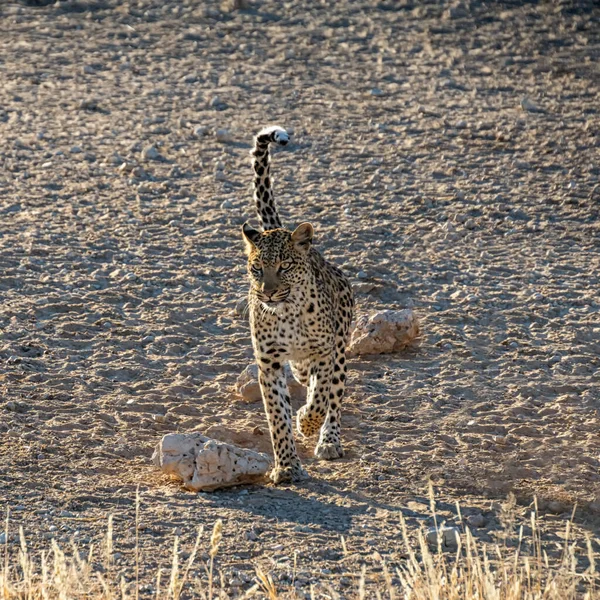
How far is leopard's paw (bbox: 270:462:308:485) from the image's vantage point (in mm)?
8086

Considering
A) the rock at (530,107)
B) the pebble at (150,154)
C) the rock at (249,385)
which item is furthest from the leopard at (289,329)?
the rock at (530,107)

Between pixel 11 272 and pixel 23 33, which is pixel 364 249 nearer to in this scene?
pixel 11 272

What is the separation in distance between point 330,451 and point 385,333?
153cm

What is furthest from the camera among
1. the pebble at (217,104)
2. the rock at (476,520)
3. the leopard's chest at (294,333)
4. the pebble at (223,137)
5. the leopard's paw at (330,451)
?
the pebble at (217,104)

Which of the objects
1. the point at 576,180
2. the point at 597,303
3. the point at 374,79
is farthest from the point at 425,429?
the point at 374,79

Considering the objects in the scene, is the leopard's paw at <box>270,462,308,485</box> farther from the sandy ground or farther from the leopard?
the sandy ground

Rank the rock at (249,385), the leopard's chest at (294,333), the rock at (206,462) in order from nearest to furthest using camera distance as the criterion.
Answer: the rock at (206,462) < the leopard's chest at (294,333) < the rock at (249,385)

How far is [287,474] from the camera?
8094 mm

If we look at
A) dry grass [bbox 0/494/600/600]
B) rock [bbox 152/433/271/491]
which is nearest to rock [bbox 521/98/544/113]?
rock [bbox 152/433/271/491]

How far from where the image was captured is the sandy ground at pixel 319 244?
25.8 feet

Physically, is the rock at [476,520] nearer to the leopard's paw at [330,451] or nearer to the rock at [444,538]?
the rock at [444,538]

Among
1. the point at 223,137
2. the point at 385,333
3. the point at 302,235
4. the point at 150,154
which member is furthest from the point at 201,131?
the point at 302,235

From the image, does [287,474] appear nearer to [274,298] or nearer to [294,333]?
[294,333]

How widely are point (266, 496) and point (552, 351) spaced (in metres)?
3.06
